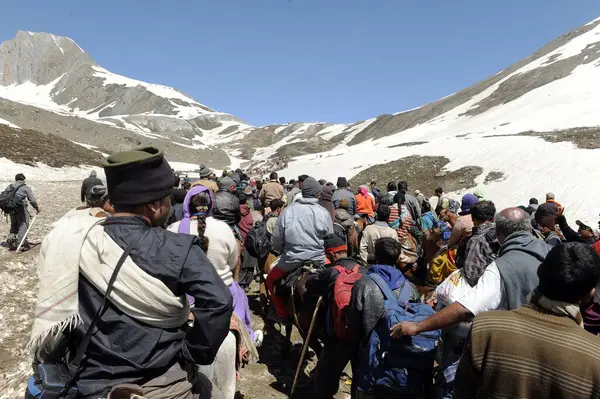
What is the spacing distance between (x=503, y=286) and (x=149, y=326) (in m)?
2.55

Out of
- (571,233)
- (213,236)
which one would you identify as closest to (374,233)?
(571,233)

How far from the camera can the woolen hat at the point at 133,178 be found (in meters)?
2.06

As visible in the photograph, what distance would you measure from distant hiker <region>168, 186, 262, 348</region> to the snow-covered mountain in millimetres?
18513

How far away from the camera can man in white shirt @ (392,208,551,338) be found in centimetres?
288

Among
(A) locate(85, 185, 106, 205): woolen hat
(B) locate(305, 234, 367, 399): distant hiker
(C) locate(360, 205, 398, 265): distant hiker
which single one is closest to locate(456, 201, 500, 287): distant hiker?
(B) locate(305, 234, 367, 399): distant hiker

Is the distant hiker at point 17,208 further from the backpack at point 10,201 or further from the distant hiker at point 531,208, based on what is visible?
the distant hiker at point 531,208

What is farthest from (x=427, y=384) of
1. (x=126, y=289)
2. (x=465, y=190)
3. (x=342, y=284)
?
(x=465, y=190)

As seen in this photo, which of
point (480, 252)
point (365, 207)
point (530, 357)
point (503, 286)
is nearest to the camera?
point (530, 357)

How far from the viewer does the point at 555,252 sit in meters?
2.12

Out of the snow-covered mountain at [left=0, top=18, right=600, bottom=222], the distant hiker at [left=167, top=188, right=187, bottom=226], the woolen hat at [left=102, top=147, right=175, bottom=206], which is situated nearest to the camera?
the woolen hat at [left=102, top=147, right=175, bottom=206]

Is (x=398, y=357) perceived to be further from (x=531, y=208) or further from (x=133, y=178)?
(x=531, y=208)

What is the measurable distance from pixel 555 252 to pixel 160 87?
718 feet

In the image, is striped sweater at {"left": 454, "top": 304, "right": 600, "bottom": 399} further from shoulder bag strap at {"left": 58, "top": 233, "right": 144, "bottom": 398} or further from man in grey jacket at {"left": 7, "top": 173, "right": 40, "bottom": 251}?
man in grey jacket at {"left": 7, "top": 173, "right": 40, "bottom": 251}

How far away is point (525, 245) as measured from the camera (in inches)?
120
